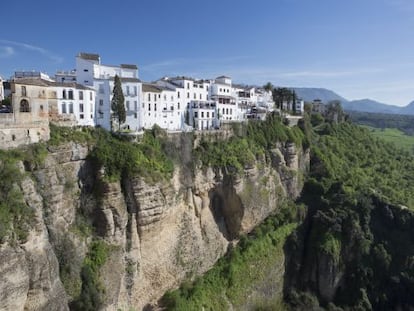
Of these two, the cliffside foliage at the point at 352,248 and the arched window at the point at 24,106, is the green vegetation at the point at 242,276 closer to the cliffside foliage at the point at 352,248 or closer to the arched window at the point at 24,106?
the cliffside foliage at the point at 352,248

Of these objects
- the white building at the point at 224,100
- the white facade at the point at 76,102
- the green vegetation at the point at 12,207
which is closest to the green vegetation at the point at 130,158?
the white facade at the point at 76,102

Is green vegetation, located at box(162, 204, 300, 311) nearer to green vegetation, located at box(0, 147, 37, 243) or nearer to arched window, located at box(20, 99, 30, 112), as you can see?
green vegetation, located at box(0, 147, 37, 243)

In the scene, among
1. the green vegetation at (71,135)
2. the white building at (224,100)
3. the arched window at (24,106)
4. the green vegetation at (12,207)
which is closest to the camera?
the green vegetation at (12,207)

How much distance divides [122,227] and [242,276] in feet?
45.1

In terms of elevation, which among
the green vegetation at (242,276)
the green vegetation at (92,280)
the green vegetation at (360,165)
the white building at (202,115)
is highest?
the white building at (202,115)

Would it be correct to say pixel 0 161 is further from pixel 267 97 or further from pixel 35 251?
pixel 267 97

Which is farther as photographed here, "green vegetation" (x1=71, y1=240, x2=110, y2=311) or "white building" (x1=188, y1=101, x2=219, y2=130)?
"white building" (x1=188, y1=101, x2=219, y2=130)

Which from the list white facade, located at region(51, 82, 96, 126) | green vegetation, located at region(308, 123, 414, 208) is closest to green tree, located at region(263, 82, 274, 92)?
green vegetation, located at region(308, 123, 414, 208)

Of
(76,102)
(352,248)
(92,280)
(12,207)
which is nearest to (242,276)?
(352,248)

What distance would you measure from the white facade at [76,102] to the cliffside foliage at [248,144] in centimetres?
1081

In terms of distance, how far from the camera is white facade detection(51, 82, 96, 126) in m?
27.1

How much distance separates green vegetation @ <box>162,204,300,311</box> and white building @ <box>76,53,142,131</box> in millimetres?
15578

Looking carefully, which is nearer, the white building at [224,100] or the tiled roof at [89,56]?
the tiled roof at [89,56]

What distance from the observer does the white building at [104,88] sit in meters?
30.7
